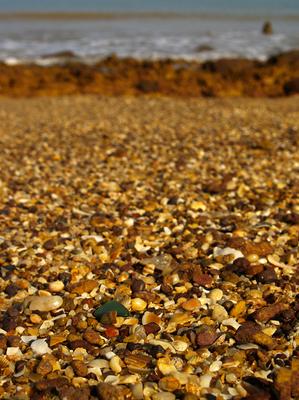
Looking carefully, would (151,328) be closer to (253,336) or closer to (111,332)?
(111,332)

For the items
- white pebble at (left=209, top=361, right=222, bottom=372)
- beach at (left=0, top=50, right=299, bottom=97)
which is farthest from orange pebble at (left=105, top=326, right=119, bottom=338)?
beach at (left=0, top=50, right=299, bottom=97)

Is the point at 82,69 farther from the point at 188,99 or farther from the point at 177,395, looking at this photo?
the point at 177,395

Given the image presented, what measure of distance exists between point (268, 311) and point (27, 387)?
1.55 m

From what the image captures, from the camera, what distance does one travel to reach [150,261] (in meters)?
4.27

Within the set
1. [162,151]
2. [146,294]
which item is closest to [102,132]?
[162,151]

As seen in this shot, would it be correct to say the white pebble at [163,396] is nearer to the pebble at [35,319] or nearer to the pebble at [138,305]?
the pebble at [138,305]

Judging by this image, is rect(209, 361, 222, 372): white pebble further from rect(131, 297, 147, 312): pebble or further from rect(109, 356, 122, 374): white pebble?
rect(131, 297, 147, 312): pebble

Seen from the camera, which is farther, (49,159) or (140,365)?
(49,159)

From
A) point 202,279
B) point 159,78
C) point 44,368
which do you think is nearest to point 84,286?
point 202,279

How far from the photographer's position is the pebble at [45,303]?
3.61 metres

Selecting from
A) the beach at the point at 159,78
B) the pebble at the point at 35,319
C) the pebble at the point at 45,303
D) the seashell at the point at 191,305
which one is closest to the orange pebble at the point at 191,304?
the seashell at the point at 191,305

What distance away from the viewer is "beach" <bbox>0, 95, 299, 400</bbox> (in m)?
2.93

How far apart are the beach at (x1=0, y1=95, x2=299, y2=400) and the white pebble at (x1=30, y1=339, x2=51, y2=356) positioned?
10 mm

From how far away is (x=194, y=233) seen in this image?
15.8ft
